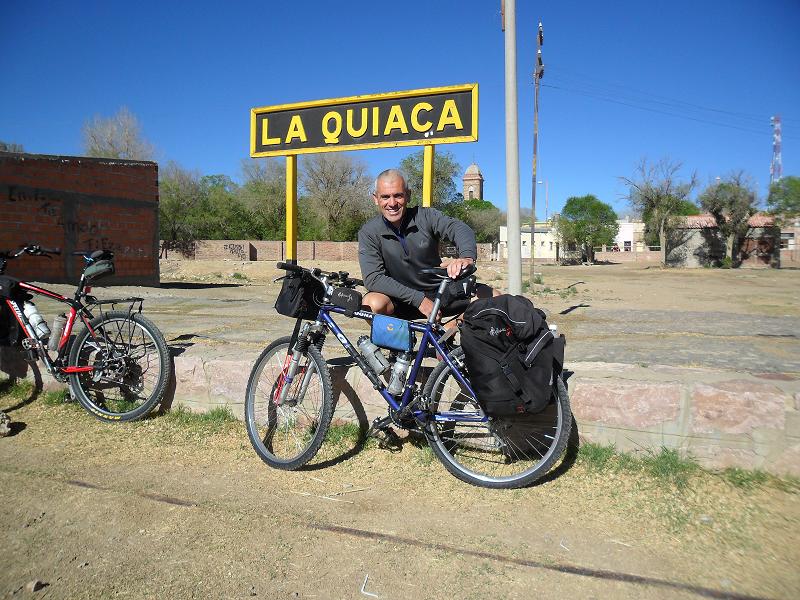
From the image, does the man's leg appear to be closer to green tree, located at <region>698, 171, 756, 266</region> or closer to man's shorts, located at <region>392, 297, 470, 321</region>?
man's shorts, located at <region>392, 297, 470, 321</region>

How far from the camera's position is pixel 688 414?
9.13 feet

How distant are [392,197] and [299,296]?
87 centimetres

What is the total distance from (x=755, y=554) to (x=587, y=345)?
2.49m

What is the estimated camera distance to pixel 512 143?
6.51 meters

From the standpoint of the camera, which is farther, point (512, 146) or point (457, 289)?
point (512, 146)

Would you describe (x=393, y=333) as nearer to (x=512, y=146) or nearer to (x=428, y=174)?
(x=428, y=174)

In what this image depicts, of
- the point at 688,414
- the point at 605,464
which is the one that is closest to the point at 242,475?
the point at 605,464

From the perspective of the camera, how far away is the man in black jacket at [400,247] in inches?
132

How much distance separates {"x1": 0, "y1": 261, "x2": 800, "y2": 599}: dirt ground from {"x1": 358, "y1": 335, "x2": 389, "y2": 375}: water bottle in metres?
0.55

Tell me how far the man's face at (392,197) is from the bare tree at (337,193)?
141ft

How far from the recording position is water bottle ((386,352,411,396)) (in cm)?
296

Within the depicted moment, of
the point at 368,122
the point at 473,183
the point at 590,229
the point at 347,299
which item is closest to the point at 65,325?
the point at 347,299

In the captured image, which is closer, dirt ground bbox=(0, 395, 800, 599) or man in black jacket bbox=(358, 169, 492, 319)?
dirt ground bbox=(0, 395, 800, 599)

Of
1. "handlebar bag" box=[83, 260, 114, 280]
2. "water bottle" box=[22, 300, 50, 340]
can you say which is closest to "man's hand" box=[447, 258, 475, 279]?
"handlebar bag" box=[83, 260, 114, 280]
